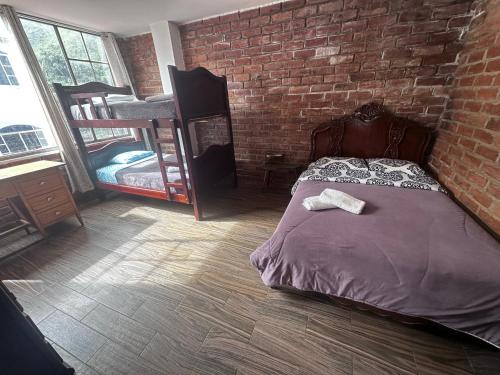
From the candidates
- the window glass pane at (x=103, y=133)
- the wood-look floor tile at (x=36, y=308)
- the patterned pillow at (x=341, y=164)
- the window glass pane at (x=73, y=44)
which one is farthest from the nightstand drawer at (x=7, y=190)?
the patterned pillow at (x=341, y=164)

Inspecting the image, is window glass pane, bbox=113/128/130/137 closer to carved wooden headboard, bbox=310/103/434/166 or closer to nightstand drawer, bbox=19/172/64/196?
nightstand drawer, bbox=19/172/64/196

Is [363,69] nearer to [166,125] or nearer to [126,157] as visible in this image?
[166,125]

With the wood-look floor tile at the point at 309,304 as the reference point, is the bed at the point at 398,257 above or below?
above

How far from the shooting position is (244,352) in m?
1.17

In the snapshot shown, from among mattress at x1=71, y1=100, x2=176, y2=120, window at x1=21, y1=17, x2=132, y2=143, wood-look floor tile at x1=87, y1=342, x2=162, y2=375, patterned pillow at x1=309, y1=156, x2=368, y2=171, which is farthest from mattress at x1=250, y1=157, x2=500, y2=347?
window at x1=21, y1=17, x2=132, y2=143

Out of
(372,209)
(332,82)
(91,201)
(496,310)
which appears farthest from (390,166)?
(91,201)

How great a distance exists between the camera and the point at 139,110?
2.28 metres

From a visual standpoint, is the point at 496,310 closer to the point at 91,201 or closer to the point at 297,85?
the point at 297,85

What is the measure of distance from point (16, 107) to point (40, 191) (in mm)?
1201

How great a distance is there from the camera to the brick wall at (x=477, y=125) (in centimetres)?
140

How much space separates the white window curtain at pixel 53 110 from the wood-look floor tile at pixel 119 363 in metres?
2.43

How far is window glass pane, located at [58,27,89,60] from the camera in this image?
2820 mm

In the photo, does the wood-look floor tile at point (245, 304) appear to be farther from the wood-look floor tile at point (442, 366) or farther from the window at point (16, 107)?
the window at point (16, 107)

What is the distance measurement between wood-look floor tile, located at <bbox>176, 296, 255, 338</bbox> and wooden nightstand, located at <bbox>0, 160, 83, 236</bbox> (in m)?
1.87
